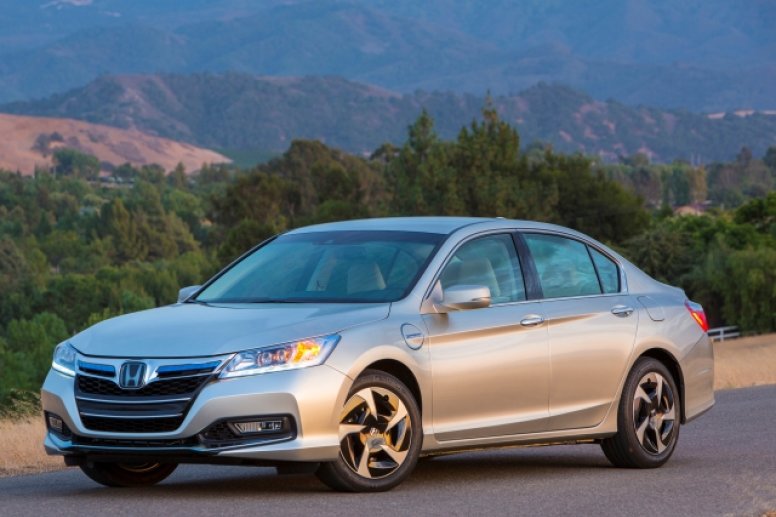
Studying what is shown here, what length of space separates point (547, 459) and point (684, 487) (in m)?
1.88

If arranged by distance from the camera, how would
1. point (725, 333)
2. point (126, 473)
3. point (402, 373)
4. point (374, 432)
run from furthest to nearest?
point (725, 333) < point (126, 473) < point (402, 373) < point (374, 432)

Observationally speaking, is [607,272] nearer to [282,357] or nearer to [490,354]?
[490,354]

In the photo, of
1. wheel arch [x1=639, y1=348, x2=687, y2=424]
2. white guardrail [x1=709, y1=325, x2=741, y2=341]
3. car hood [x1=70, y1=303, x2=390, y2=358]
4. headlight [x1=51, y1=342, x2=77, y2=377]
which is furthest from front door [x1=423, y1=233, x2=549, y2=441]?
white guardrail [x1=709, y1=325, x2=741, y2=341]

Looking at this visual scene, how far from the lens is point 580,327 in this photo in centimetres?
1062

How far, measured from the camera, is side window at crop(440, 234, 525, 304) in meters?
10.0

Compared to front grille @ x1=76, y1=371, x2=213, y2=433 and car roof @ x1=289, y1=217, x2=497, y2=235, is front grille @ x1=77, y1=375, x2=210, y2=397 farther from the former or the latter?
car roof @ x1=289, y1=217, x2=497, y2=235

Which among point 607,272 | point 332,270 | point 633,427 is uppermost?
point 332,270

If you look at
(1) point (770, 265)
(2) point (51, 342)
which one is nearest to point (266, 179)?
(2) point (51, 342)

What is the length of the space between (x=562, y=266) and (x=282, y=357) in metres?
2.69

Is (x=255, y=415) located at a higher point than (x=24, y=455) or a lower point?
higher

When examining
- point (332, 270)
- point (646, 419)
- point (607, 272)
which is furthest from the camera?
point (607, 272)

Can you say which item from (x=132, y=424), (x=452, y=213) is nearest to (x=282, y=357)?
(x=132, y=424)

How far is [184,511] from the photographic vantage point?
8523 mm

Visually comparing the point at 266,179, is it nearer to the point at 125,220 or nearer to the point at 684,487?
the point at 125,220
